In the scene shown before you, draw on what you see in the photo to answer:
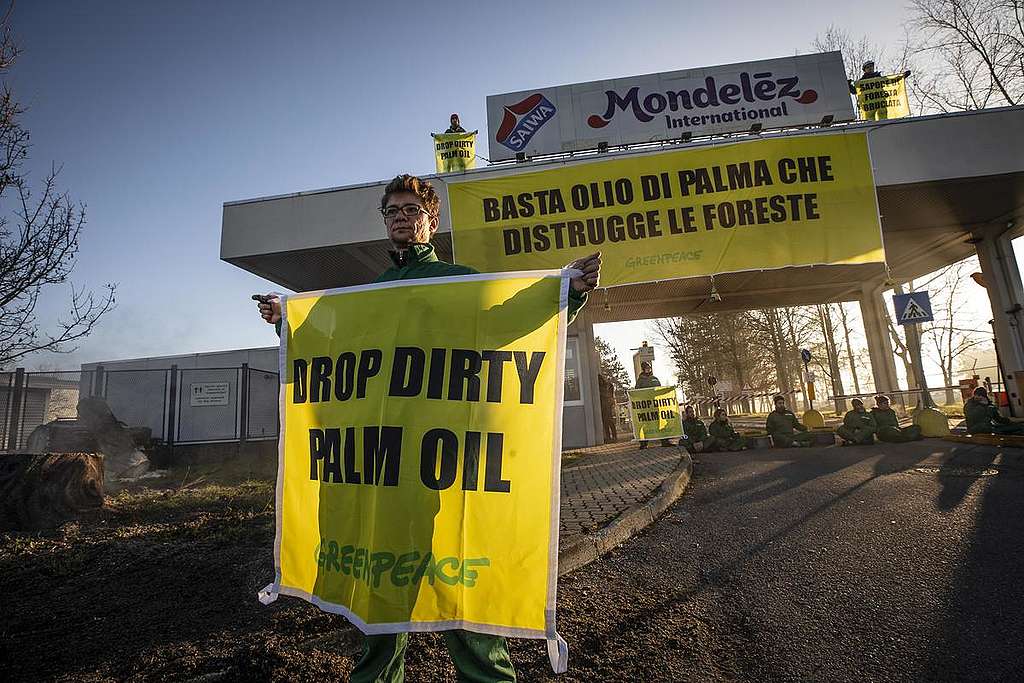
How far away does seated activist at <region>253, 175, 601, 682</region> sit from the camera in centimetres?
183

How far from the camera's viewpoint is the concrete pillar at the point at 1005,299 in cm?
1109

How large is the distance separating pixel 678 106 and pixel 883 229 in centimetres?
621

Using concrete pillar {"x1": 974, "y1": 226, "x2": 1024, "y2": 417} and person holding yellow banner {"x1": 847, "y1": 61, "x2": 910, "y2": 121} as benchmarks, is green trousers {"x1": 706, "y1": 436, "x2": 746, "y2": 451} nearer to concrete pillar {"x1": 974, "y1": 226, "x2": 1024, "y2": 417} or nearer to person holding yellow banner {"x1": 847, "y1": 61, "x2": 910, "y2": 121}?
concrete pillar {"x1": 974, "y1": 226, "x2": 1024, "y2": 417}

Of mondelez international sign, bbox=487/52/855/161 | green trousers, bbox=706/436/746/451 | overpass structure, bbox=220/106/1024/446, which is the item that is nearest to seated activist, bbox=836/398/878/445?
green trousers, bbox=706/436/746/451

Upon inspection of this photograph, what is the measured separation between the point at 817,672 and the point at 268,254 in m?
10.7

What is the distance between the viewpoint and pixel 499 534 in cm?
197

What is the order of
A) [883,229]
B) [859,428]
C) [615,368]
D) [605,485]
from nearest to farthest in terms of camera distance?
1. [605,485]
2. [859,428]
3. [883,229]
4. [615,368]

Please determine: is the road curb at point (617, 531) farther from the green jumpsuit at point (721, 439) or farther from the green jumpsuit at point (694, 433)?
the green jumpsuit at point (694, 433)

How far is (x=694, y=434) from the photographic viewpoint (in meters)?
11.4

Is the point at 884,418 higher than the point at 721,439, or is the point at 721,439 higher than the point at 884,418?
the point at 884,418

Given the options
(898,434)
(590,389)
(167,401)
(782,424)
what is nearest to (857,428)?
(898,434)

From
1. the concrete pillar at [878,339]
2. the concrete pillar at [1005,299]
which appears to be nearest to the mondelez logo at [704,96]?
the concrete pillar at [1005,299]

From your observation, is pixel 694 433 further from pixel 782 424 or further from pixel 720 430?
pixel 782 424

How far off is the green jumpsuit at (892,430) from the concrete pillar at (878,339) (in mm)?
6239
